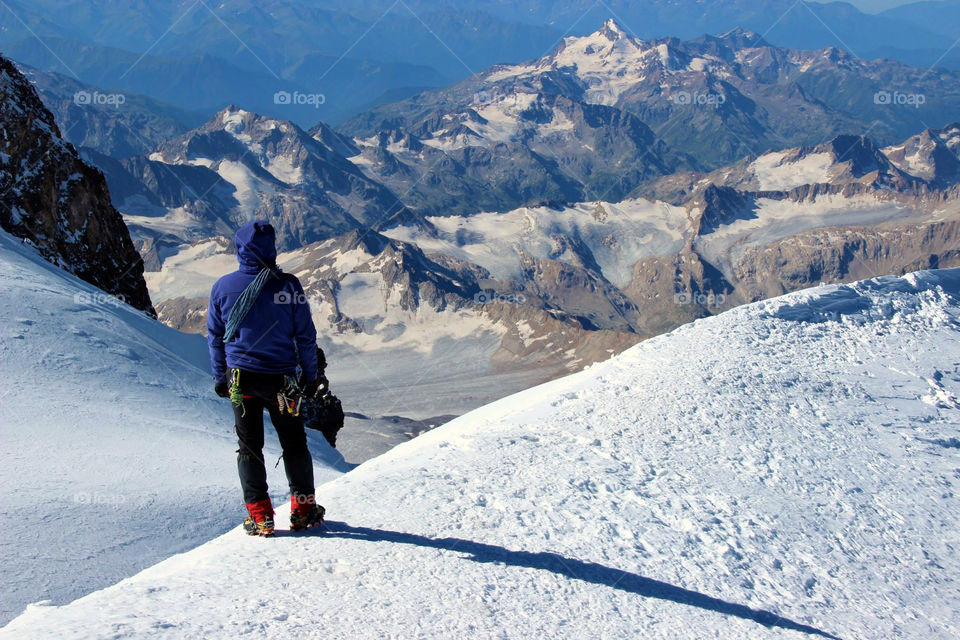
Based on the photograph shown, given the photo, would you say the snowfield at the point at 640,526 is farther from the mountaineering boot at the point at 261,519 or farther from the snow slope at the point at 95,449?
the snow slope at the point at 95,449

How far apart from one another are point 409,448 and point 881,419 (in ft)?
22.9

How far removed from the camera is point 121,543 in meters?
9.03

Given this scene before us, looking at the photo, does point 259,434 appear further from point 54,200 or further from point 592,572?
point 54,200

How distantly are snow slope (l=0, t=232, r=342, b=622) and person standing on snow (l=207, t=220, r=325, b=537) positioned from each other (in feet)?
6.89

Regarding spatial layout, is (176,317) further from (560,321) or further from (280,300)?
(280,300)

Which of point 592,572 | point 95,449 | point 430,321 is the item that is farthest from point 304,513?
point 430,321

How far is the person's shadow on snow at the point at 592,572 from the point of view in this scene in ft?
23.3

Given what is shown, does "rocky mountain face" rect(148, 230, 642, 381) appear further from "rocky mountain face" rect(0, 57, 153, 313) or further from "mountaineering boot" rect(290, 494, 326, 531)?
"mountaineering boot" rect(290, 494, 326, 531)

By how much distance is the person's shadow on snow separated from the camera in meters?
7.11

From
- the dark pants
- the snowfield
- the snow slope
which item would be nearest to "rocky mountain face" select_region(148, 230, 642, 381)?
the snow slope

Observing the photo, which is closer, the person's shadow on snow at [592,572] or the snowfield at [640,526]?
the snowfield at [640,526]

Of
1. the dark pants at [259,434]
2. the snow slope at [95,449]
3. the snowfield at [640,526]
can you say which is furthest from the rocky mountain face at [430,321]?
the dark pants at [259,434]

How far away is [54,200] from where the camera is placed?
33.0 metres

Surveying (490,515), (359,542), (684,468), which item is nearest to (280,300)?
(359,542)
